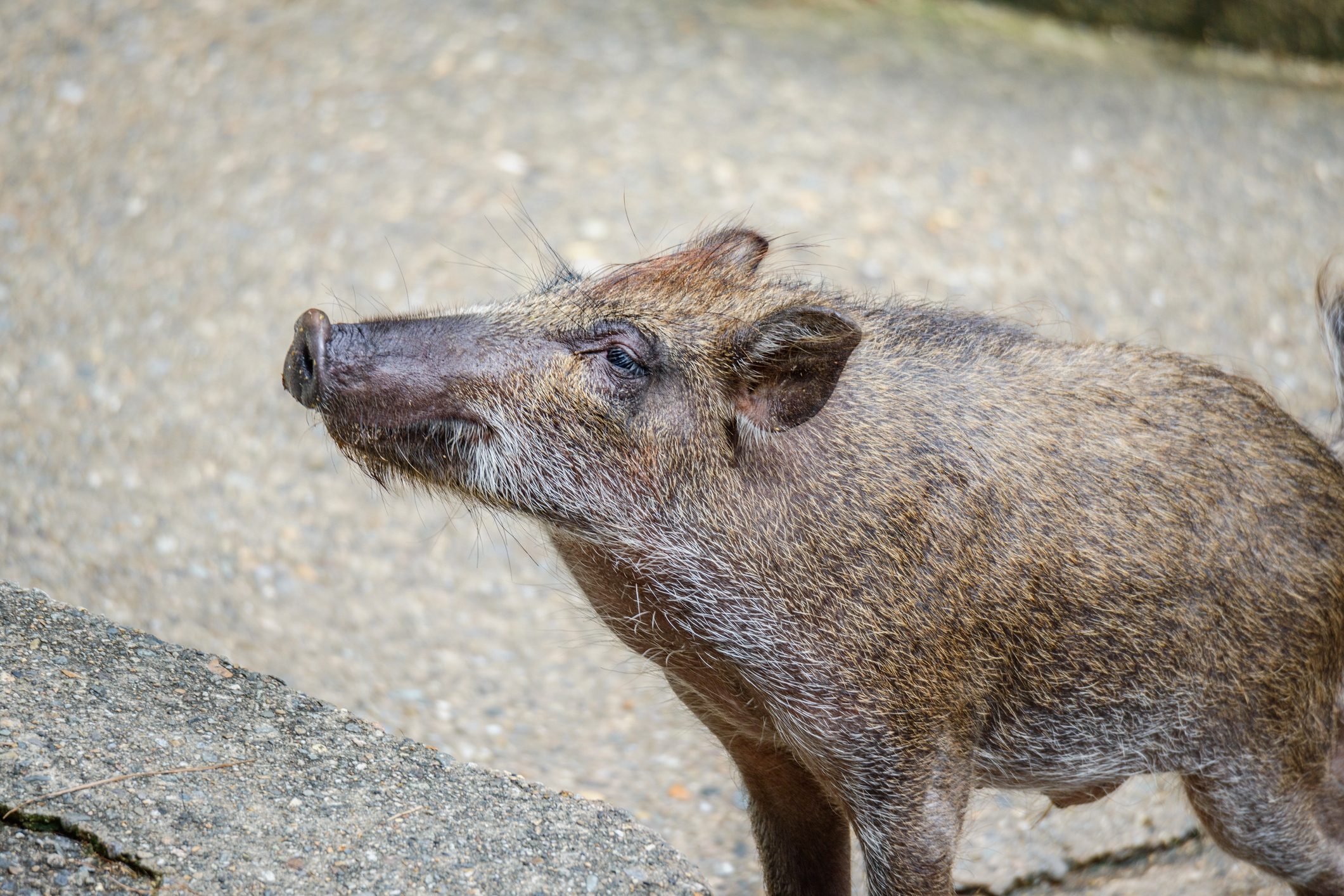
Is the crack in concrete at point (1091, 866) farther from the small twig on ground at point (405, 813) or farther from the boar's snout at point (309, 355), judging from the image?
the boar's snout at point (309, 355)

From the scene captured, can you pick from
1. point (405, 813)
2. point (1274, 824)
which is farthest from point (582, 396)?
point (1274, 824)

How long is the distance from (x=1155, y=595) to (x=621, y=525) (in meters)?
1.71

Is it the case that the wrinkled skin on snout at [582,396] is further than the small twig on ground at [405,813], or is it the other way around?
the wrinkled skin on snout at [582,396]

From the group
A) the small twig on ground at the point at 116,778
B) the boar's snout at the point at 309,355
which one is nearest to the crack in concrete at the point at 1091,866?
the small twig on ground at the point at 116,778

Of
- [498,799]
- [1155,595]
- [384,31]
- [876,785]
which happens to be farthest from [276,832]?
[384,31]

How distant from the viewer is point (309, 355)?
151 inches

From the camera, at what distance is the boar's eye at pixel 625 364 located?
406cm

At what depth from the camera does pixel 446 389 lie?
3975mm

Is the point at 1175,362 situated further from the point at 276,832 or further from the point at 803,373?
the point at 276,832

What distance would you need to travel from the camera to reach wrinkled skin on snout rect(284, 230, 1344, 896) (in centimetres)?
405

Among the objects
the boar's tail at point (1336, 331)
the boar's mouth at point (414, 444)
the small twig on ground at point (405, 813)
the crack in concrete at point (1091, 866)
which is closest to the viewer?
the small twig on ground at point (405, 813)

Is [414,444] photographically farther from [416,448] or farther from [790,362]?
[790,362]

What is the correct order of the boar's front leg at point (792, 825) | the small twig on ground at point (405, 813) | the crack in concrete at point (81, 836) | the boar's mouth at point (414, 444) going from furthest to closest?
the boar's front leg at point (792, 825)
the boar's mouth at point (414, 444)
the small twig on ground at point (405, 813)
the crack in concrete at point (81, 836)

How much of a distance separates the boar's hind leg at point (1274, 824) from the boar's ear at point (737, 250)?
2322mm
